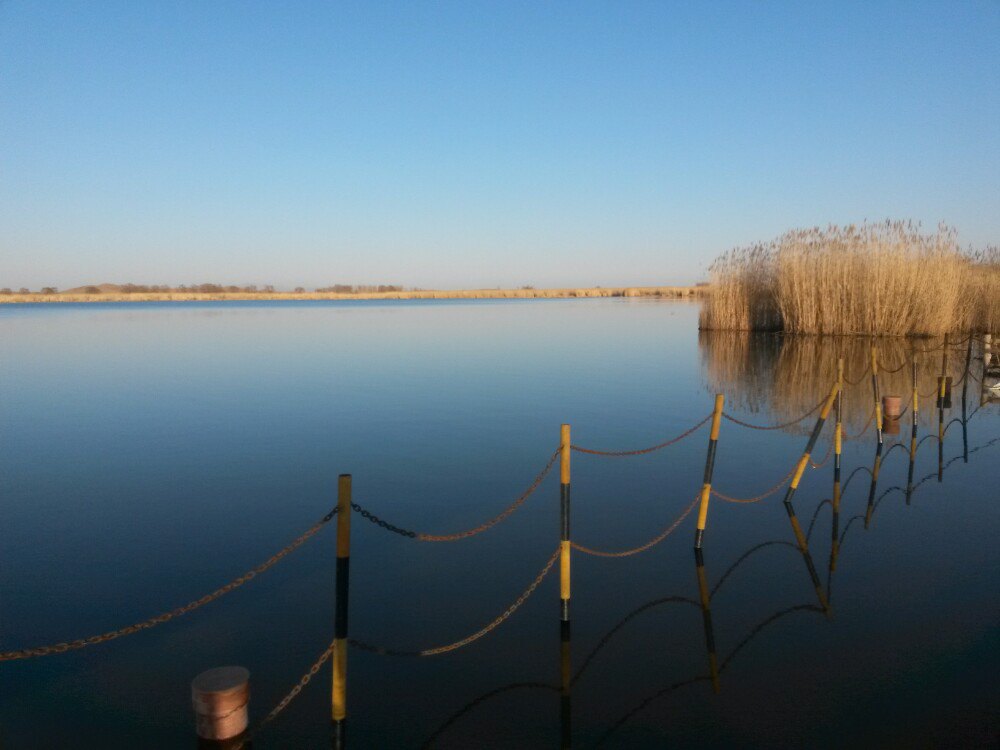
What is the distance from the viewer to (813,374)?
794 inches

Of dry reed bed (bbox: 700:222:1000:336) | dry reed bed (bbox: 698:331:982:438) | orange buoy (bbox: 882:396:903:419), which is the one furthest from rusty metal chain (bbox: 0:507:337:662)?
dry reed bed (bbox: 700:222:1000:336)

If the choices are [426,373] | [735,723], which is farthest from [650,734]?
[426,373]

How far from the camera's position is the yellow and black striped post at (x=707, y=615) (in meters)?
4.80

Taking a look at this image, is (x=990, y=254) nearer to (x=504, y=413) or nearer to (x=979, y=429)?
(x=979, y=429)

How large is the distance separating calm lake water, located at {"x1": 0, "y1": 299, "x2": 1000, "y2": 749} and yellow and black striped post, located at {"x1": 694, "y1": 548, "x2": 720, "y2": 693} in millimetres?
53

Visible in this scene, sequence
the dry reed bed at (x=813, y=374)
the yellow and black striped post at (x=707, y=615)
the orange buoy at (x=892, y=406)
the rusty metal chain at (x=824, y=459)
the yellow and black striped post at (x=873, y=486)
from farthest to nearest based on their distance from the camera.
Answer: the dry reed bed at (x=813, y=374) < the orange buoy at (x=892, y=406) < the rusty metal chain at (x=824, y=459) < the yellow and black striped post at (x=873, y=486) < the yellow and black striped post at (x=707, y=615)

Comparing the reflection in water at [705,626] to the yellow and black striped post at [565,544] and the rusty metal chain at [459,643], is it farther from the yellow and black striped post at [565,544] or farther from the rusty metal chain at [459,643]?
the rusty metal chain at [459,643]

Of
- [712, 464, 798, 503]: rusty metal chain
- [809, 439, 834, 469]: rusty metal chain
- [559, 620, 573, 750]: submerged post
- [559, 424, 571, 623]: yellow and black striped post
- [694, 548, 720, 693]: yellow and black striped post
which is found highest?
[559, 424, 571, 623]: yellow and black striped post

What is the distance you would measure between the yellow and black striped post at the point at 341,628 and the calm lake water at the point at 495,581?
41 cm

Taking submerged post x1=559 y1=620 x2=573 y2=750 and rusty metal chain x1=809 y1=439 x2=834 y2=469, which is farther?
rusty metal chain x1=809 y1=439 x2=834 y2=469

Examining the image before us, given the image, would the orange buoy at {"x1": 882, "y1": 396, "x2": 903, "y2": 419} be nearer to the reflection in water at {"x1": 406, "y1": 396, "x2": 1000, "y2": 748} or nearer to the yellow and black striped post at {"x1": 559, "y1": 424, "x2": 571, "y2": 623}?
the reflection in water at {"x1": 406, "y1": 396, "x2": 1000, "y2": 748}

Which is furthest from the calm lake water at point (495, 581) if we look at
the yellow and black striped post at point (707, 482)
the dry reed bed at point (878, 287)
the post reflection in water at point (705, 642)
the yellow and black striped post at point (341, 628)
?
the dry reed bed at point (878, 287)

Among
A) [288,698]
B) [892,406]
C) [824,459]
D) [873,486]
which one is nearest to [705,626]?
[288,698]

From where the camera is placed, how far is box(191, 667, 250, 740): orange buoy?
371 cm
